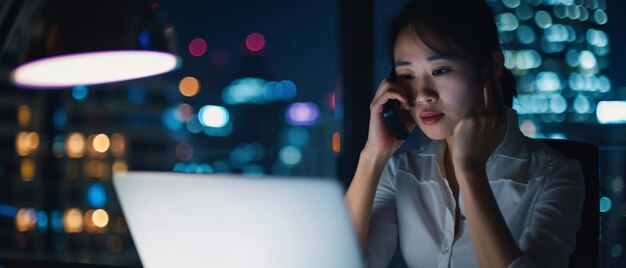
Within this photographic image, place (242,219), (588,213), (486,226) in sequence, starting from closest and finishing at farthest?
(242,219), (486,226), (588,213)

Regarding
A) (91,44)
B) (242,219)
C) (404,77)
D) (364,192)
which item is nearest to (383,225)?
(364,192)

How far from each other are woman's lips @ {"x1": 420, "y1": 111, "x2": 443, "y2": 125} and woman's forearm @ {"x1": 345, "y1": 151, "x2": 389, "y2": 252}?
5.2 inches

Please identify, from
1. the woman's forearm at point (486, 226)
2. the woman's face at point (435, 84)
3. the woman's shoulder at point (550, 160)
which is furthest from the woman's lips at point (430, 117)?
the woman's forearm at point (486, 226)

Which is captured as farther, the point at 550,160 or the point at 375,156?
the point at 375,156

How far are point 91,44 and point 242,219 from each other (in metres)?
0.88

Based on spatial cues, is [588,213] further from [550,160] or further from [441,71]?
[441,71]

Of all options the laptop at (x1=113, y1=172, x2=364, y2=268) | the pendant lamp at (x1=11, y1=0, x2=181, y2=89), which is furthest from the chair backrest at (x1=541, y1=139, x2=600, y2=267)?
the pendant lamp at (x1=11, y1=0, x2=181, y2=89)

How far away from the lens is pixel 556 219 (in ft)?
3.87

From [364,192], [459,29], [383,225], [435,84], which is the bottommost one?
[383,225]

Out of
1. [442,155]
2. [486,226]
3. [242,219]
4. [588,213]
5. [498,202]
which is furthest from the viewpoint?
[442,155]

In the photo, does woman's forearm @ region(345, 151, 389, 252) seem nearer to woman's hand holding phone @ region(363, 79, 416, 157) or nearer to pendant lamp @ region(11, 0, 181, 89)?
woman's hand holding phone @ region(363, 79, 416, 157)

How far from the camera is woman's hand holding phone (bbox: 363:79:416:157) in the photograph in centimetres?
143

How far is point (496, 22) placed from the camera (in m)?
1.49

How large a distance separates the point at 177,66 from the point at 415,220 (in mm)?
764
